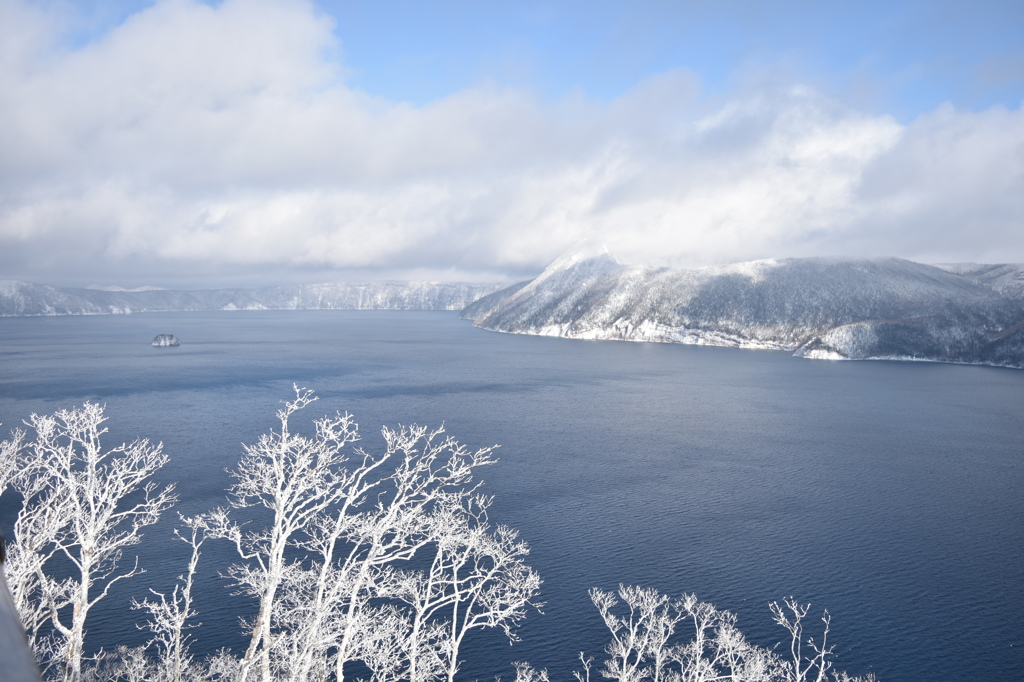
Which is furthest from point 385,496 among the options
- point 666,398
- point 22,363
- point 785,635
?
point 22,363

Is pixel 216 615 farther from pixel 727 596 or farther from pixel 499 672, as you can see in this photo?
pixel 727 596

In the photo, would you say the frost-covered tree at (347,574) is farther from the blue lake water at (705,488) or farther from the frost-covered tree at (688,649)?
the blue lake water at (705,488)

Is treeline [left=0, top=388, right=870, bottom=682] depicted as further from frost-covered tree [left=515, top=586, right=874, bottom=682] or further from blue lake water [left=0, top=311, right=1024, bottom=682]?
blue lake water [left=0, top=311, right=1024, bottom=682]

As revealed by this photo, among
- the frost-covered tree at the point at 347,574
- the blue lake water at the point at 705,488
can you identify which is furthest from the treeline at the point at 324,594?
the blue lake water at the point at 705,488

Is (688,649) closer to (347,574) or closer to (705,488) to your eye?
(347,574)

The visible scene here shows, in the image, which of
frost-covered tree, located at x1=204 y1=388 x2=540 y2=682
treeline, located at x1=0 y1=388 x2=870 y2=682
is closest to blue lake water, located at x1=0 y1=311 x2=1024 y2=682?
treeline, located at x1=0 y1=388 x2=870 y2=682

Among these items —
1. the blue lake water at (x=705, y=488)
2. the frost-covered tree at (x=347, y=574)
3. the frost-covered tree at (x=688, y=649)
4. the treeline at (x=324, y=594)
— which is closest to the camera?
the frost-covered tree at (x=347, y=574)
